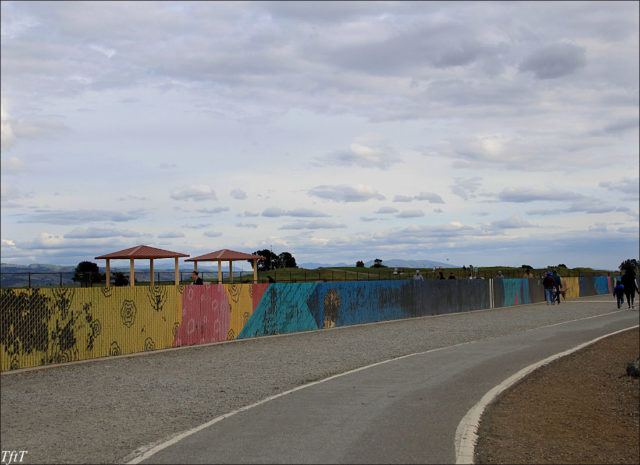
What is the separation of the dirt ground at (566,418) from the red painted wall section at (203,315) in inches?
363

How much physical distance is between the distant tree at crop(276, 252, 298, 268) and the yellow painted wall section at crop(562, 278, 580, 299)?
51.9 meters

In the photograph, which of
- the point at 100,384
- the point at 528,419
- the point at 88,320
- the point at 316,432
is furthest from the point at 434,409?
the point at 88,320

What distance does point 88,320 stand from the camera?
49.6 ft

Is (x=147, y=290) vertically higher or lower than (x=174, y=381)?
higher

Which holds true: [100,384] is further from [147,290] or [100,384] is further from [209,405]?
[147,290]

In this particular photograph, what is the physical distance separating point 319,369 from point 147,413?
4.69m

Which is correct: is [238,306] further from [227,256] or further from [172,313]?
[227,256]

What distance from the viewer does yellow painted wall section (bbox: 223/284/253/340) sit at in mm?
19828

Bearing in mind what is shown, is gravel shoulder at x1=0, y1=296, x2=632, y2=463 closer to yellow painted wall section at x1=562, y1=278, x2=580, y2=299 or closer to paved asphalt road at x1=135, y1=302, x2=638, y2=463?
paved asphalt road at x1=135, y1=302, x2=638, y2=463

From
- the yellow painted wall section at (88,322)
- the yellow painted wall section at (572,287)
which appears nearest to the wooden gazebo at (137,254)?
the yellow painted wall section at (88,322)

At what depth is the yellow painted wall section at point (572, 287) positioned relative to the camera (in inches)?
1863

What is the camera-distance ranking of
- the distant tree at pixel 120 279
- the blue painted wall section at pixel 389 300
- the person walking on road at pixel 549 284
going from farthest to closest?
the person walking on road at pixel 549 284 → the blue painted wall section at pixel 389 300 → the distant tree at pixel 120 279

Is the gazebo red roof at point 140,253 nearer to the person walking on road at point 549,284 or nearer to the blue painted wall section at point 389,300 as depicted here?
the blue painted wall section at point 389,300

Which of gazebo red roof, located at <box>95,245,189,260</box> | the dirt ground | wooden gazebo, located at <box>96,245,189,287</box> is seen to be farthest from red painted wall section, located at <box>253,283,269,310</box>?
the dirt ground
